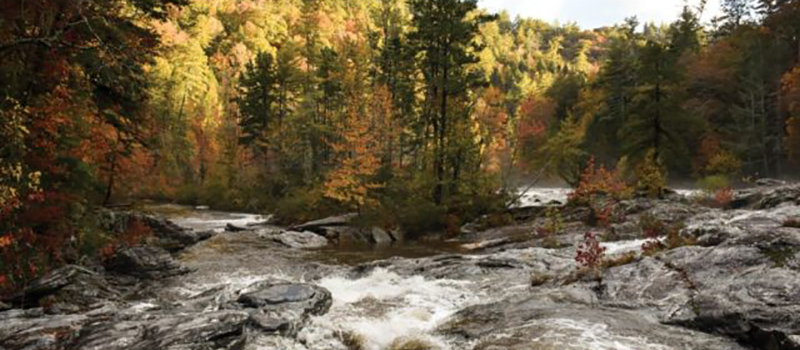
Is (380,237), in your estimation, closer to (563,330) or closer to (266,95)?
(563,330)

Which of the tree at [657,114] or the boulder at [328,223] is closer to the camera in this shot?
the boulder at [328,223]

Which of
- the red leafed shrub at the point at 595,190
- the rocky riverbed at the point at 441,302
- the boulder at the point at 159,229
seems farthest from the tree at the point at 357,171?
the red leafed shrub at the point at 595,190

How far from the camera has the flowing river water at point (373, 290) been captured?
30.7 ft

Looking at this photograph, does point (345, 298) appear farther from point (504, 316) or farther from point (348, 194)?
point (348, 194)

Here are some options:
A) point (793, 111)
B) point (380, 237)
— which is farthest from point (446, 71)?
point (793, 111)

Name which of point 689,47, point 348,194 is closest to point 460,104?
point 348,194

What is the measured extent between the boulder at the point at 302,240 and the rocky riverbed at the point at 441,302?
4.32 meters

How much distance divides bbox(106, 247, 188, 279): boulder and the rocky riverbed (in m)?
0.05

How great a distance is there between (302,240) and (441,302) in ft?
44.1

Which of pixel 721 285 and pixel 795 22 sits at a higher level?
pixel 795 22

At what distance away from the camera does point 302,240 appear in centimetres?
2462

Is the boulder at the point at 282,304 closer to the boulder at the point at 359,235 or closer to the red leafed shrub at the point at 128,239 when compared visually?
the red leafed shrub at the point at 128,239

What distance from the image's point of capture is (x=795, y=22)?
4872cm

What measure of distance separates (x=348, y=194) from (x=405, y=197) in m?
3.51
